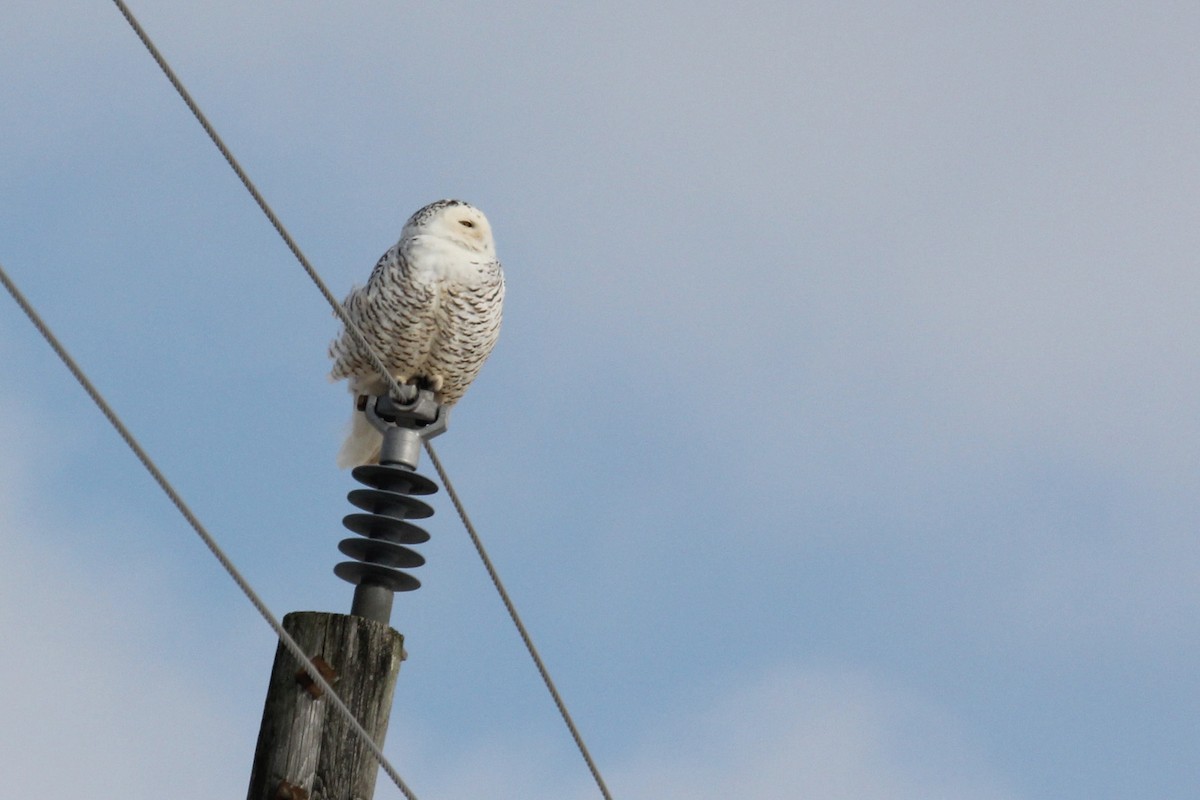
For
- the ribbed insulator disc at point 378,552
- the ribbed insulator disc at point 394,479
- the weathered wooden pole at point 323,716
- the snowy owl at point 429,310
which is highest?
the snowy owl at point 429,310

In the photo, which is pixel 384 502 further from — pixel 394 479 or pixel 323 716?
pixel 323 716

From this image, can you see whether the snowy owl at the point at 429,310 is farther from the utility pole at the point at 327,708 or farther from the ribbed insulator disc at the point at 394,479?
the utility pole at the point at 327,708

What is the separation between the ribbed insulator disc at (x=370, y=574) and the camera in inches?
182

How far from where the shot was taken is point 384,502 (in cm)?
475

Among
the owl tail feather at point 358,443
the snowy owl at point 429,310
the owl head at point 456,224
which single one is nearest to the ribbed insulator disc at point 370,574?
the snowy owl at point 429,310

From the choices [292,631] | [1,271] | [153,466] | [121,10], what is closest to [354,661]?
[292,631]

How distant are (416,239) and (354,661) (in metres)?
2.36

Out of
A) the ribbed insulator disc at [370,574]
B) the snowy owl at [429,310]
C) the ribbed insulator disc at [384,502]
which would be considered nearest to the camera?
the ribbed insulator disc at [370,574]

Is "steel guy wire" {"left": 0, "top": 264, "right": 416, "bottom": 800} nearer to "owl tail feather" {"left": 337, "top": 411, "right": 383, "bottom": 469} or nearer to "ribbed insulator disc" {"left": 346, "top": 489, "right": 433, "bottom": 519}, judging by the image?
"ribbed insulator disc" {"left": 346, "top": 489, "right": 433, "bottom": 519}

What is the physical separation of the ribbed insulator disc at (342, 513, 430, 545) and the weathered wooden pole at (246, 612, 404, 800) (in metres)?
0.40

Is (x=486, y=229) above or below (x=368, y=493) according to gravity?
above

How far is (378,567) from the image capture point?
4625 mm

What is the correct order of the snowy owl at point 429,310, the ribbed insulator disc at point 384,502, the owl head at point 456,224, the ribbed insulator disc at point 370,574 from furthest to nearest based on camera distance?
1. the owl head at point 456,224
2. the snowy owl at point 429,310
3. the ribbed insulator disc at point 384,502
4. the ribbed insulator disc at point 370,574

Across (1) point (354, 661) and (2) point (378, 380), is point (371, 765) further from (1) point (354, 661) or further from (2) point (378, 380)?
(2) point (378, 380)
